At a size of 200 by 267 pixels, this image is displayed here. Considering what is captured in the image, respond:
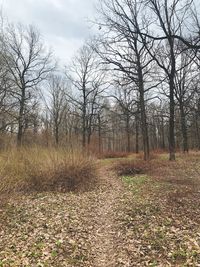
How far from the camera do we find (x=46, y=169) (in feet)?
34.6

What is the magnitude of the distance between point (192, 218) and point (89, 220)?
2448 mm

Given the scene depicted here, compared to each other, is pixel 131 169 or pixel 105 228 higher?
pixel 131 169

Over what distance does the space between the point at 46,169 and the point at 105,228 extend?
4.78 meters

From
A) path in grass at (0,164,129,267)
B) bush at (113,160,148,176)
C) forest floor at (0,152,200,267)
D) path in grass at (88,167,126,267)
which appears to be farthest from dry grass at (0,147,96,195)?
bush at (113,160,148,176)

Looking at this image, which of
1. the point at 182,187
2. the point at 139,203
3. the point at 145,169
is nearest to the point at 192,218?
the point at 139,203

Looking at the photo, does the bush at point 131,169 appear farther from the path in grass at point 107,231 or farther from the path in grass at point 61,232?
the path in grass at point 61,232

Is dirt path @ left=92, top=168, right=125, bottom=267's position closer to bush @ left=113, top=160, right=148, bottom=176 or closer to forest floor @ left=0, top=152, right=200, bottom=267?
forest floor @ left=0, top=152, right=200, bottom=267

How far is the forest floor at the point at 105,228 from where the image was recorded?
15.9 feet

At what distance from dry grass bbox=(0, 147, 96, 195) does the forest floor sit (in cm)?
79

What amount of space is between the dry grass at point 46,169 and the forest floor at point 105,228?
0.79m

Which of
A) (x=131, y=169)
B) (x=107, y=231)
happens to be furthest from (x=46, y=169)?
(x=107, y=231)

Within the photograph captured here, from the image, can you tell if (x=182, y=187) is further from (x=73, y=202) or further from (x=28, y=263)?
(x=28, y=263)

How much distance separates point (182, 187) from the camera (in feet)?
30.9

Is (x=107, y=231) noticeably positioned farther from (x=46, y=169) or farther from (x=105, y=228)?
(x=46, y=169)
